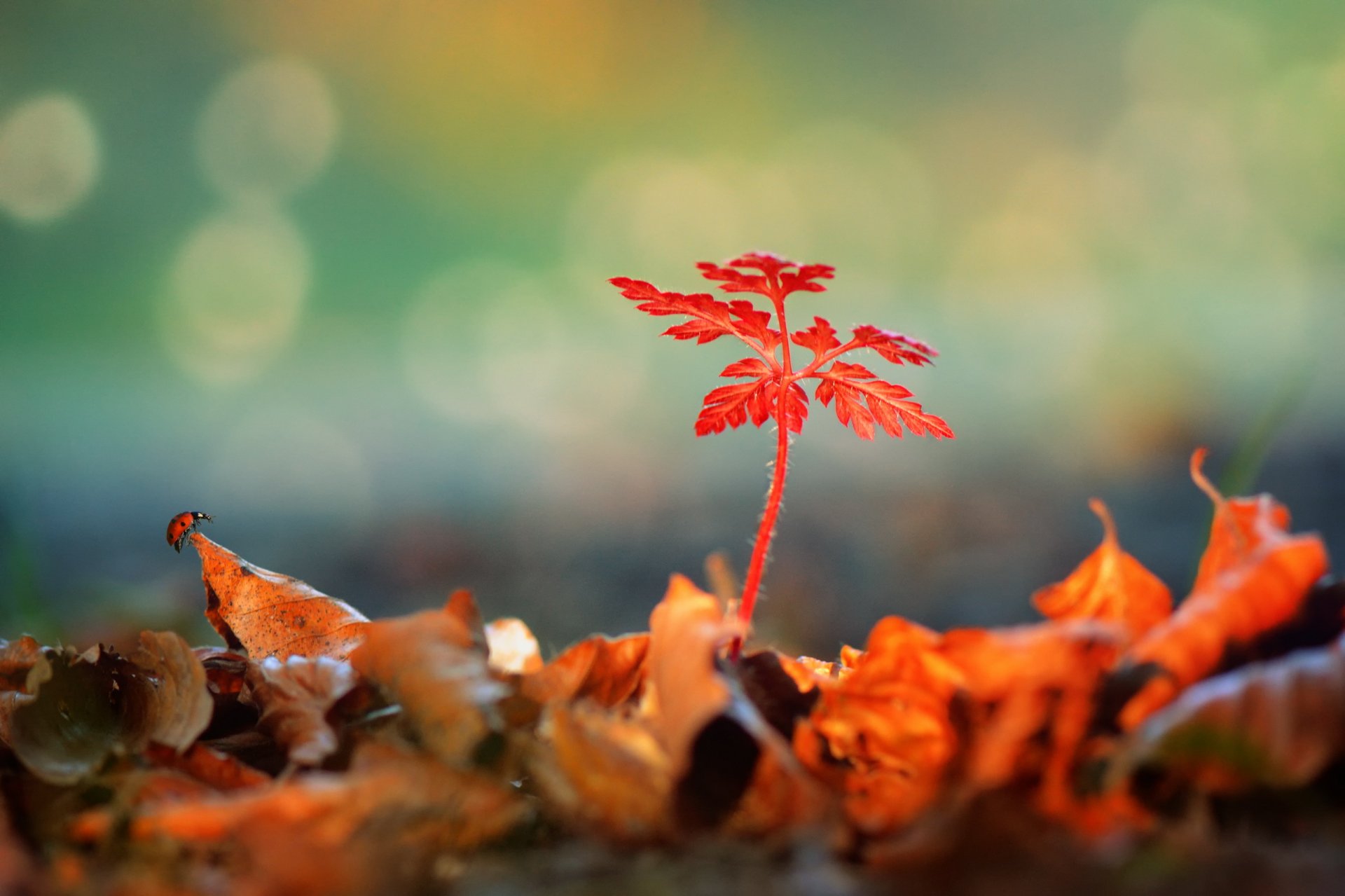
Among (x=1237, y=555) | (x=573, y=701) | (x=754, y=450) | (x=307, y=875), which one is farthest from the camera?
(x=754, y=450)

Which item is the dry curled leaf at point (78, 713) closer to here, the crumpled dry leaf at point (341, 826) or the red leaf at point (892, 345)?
the crumpled dry leaf at point (341, 826)

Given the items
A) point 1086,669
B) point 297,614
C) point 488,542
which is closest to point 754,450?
point 488,542

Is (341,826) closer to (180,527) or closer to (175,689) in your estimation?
(175,689)

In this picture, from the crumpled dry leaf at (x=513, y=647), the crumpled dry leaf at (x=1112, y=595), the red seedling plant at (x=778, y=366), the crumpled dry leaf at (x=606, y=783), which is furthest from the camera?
the crumpled dry leaf at (x=513, y=647)

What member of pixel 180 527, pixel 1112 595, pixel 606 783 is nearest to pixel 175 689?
pixel 180 527

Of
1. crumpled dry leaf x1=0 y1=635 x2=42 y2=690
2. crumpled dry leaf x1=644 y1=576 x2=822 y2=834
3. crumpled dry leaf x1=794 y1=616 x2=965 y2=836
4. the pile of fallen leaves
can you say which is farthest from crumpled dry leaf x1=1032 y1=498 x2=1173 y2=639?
crumpled dry leaf x1=0 y1=635 x2=42 y2=690

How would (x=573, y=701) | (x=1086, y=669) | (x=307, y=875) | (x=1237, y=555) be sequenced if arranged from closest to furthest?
(x=307, y=875) → (x=1086, y=669) → (x=1237, y=555) → (x=573, y=701)

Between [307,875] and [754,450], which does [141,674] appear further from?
[754,450]

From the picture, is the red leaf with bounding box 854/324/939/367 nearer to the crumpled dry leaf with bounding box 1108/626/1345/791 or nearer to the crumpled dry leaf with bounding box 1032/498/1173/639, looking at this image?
the crumpled dry leaf with bounding box 1032/498/1173/639

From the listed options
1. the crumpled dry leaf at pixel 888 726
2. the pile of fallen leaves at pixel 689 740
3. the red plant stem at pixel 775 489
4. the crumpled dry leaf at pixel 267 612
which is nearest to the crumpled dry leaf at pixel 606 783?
the pile of fallen leaves at pixel 689 740
